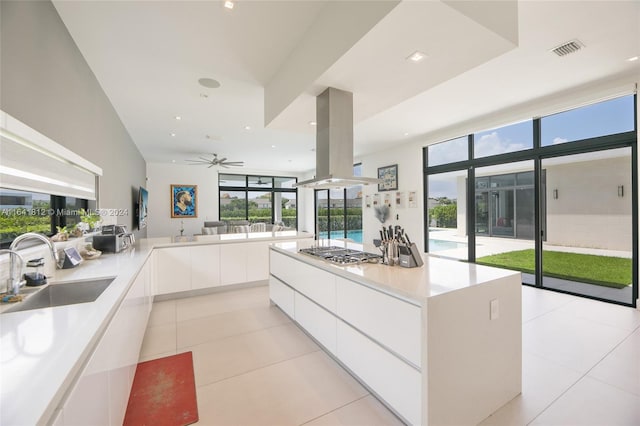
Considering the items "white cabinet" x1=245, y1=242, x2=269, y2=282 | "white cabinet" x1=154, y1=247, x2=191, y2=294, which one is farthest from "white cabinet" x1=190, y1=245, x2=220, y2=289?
"white cabinet" x1=245, y1=242, x2=269, y2=282

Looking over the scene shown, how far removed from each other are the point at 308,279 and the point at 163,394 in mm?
1363

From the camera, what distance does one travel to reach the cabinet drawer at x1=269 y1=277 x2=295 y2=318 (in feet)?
9.75

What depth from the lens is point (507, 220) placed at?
4875 millimetres

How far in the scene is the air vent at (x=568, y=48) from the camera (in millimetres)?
2752

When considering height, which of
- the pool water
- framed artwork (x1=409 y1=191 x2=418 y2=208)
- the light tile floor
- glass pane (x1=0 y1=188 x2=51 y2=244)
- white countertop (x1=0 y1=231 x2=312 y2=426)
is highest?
framed artwork (x1=409 y1=191 x2=418 y2=208)

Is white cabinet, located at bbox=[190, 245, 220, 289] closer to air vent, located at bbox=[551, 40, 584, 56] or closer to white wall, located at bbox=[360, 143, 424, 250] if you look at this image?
white wall, located at bbox=[360, 143, 424, 250]

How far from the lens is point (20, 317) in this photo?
3.74 feet

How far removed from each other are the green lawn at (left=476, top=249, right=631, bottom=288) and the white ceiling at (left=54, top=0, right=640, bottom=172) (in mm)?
2525

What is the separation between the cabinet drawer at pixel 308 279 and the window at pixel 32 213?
2085mm

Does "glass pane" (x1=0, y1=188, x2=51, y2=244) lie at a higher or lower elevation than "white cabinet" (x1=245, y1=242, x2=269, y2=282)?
higher

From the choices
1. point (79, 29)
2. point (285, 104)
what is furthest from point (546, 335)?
point (79, 29)

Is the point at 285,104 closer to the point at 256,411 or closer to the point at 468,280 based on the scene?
the point at 468,280

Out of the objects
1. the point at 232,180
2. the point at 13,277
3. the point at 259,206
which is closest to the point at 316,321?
the point at 13,277

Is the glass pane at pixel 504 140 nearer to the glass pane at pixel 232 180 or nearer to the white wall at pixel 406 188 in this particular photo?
the white wall at pixel 406 188
